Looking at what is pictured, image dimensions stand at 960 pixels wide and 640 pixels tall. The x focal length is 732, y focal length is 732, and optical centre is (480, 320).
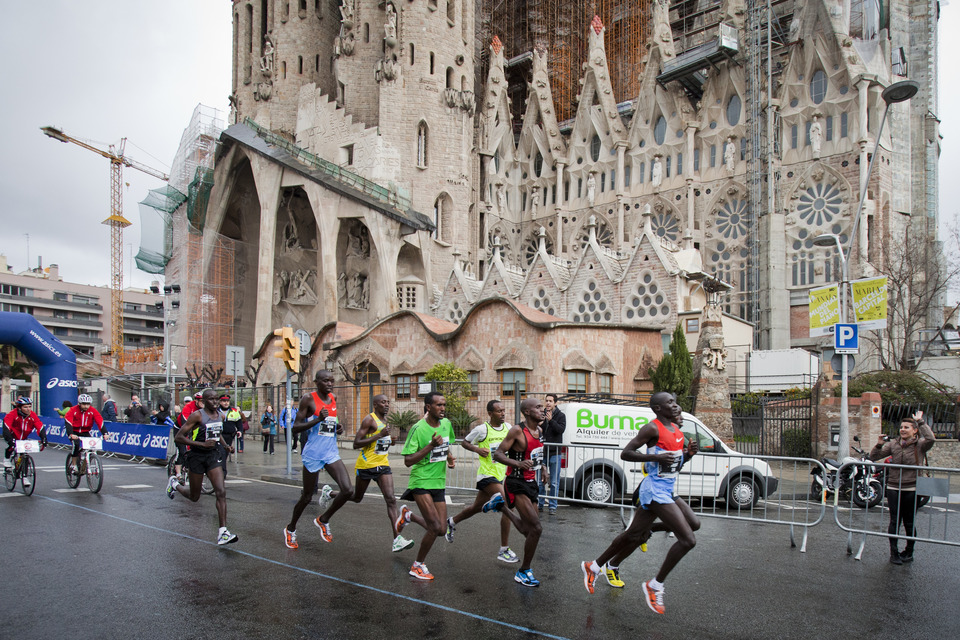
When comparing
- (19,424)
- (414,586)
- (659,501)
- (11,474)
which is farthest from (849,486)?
(11,474)

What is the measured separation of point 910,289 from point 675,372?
13.6 m

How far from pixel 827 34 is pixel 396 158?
2470cm

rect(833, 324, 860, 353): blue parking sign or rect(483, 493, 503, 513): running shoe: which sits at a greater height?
rect(833, 324, 860, 353): blue parking sign

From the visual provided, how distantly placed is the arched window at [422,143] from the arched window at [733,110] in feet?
60.3

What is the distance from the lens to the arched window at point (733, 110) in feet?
143

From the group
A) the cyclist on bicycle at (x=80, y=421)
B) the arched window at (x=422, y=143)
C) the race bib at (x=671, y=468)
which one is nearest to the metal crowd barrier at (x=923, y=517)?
the race bib at (x=671, y=468)

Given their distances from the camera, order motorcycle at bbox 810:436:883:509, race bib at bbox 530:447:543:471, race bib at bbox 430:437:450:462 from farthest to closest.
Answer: motorcycle at bbox 810:436:883:509 < race bib at bbox 430:437:450:462 < race bib at bbox 530:447:543:471

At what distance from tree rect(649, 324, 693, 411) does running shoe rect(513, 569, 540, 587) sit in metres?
17.0

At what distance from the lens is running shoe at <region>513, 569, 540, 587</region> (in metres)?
6.12

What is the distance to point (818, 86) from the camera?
39.9m

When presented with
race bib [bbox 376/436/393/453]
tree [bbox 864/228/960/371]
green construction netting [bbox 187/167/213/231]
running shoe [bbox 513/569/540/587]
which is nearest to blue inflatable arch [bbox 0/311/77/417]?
race bib [bbox 376/436/393/453]

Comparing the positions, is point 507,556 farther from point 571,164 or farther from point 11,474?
point 571,164

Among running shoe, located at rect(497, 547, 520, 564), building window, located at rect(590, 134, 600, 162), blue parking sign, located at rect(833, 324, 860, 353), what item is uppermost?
building window, located at rect(590, 134, 600, 162)

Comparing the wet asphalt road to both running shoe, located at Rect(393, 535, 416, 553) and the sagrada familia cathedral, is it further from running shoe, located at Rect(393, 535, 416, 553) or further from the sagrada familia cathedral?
the sagrada familia cathedral
